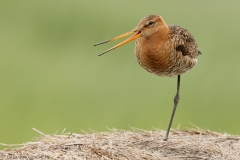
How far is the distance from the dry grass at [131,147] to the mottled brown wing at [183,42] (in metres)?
0.95

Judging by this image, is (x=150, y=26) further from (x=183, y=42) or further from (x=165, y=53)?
(x=183, y=42)

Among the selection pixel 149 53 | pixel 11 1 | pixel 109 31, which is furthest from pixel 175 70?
pixel 11 1

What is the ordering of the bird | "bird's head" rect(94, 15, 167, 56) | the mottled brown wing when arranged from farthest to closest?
the mottled brown wing < the bird < "bird's head" rect(94, 15, 167, 56)

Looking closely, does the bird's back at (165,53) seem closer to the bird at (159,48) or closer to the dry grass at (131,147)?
the bird at (159,48)

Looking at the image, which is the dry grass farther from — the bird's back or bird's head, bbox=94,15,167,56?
bird's head, bbox=94,15,167,56

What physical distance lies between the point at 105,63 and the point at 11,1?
360 cm

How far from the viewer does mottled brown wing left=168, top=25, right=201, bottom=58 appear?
8.13m

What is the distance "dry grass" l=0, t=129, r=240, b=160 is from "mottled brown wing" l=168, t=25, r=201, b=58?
95 centimetres

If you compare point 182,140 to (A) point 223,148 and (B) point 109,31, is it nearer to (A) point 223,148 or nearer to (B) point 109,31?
(A) point 223,148

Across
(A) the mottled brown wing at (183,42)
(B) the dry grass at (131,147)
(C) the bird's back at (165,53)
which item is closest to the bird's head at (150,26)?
(C) the bird's back at (165,53)

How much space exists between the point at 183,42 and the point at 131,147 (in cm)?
167

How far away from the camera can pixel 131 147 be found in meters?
7.19

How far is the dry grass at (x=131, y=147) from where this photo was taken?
21.8 feet

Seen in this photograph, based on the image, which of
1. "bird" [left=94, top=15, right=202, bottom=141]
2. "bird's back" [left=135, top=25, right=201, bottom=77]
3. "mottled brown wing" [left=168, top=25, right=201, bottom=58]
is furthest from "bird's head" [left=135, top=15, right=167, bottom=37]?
"mottled brown wing" [left=168, top=25, right=201, bottom=58]
